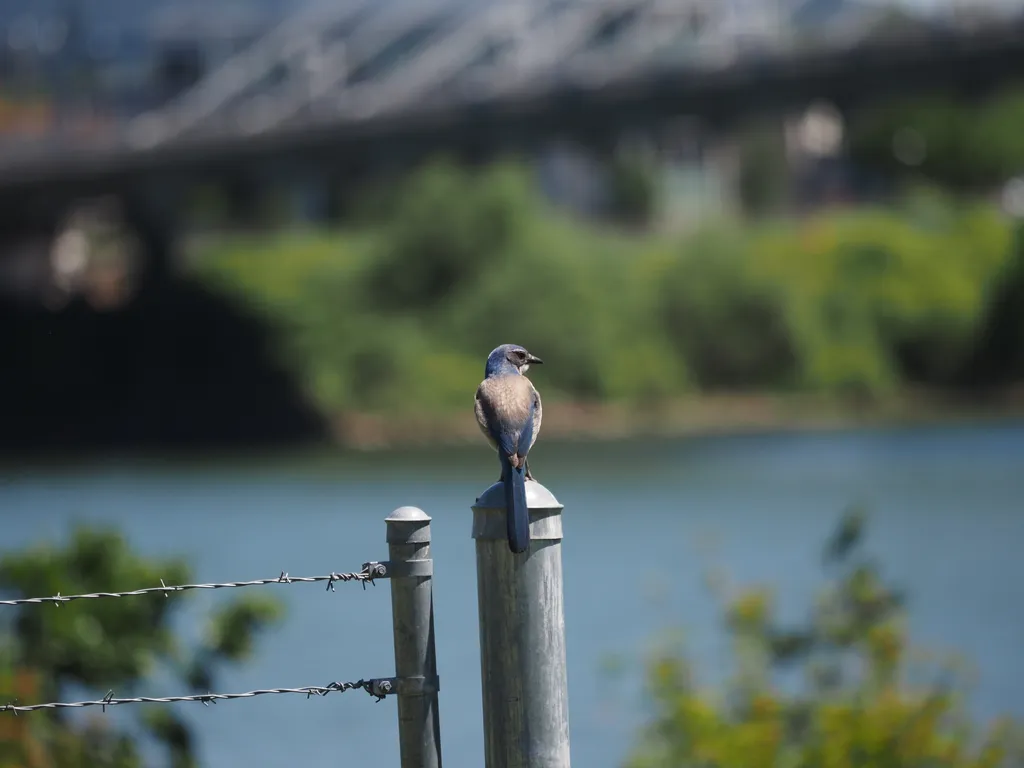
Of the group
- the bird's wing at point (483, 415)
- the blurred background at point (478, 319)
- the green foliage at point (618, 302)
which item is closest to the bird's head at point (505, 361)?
the bird's wing at point (483, 415)

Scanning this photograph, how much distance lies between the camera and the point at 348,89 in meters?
57.4

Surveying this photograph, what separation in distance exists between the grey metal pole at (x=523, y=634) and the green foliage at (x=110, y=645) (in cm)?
469

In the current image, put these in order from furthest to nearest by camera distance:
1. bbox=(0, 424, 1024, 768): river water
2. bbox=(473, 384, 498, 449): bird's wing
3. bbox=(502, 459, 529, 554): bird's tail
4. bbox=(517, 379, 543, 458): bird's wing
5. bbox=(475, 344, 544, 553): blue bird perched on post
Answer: bbox=(0, 424, 1024, 768): river water → bbox=(473, 384, 498, 449): bird's wing → bbox=(517, 379, 543, 458): bird's wing → bbox=(475, 344, 544, 553): blue bird perched on post → bbox=(502, 459, 529, 554): bird's tail

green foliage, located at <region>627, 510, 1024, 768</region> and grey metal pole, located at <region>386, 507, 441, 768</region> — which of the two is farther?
green foliage, located at <region>627, 510, 1024, 768</region>

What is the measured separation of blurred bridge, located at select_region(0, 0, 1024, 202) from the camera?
38.1 meters

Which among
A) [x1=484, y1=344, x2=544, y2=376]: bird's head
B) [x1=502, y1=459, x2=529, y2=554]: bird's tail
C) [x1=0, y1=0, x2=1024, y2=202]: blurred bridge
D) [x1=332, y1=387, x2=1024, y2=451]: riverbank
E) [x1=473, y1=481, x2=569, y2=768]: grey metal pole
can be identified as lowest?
[x1=473, y1=481, x2=569, y2=768]: grey metal pole

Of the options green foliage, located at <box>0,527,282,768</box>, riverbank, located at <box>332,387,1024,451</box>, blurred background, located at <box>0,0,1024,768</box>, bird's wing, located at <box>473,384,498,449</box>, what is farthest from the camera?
riverbank, located at <box>332,387,1024,451</box>

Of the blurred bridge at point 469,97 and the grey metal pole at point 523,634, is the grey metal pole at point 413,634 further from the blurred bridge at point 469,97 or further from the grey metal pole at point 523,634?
the blurred bridge at point 469,97

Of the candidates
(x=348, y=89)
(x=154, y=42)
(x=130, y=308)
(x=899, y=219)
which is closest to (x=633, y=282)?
(x=899, y=219)

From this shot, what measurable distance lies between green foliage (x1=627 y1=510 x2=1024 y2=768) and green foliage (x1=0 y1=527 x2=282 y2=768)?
2.00m

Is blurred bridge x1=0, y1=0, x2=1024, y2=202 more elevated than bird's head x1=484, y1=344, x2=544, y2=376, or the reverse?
blurred bridge x1=0, y1=0, x2=1024, y2=202

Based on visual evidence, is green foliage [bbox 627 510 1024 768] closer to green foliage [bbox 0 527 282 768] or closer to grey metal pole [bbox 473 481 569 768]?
green foliage [bbox 0 527 282 768]

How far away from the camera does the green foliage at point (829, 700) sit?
894cm

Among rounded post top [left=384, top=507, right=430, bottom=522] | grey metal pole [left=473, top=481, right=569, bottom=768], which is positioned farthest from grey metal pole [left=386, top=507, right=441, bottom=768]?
grey metal pole [left=473, top=481, right=569, bottom=768]
